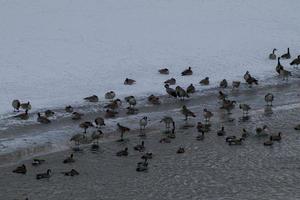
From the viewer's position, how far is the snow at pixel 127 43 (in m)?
25.5

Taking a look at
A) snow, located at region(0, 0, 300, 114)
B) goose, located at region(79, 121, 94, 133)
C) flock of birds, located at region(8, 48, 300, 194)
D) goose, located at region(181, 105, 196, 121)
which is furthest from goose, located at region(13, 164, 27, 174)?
goose, located at region(181, 105, 196, 121)

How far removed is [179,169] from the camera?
16891 millimetres

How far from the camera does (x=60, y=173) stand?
16.6 metres

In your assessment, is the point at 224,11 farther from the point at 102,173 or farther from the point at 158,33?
the point at 102,173

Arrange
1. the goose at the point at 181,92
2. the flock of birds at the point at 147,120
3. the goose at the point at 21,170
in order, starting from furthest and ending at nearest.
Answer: the goose at the point at 181,92 < the flock of birds at the point at 147,120 < the goose at the point at 21,170

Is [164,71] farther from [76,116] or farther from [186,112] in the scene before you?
[76,116]

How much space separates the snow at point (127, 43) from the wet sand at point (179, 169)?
4.33 meters

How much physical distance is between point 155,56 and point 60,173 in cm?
1332


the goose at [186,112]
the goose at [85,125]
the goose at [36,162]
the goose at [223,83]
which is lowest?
the goose at [36,162]

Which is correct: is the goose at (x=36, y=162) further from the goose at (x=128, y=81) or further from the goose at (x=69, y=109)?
the goose at (x=128, y=81)

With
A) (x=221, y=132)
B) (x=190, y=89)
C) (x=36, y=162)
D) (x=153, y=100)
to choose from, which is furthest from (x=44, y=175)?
(x=190, y=89)

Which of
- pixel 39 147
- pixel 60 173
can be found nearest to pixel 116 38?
pixel 39 147

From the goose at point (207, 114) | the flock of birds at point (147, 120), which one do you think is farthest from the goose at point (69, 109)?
the goose at point (207, 114)

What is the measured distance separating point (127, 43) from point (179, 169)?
14483mm
